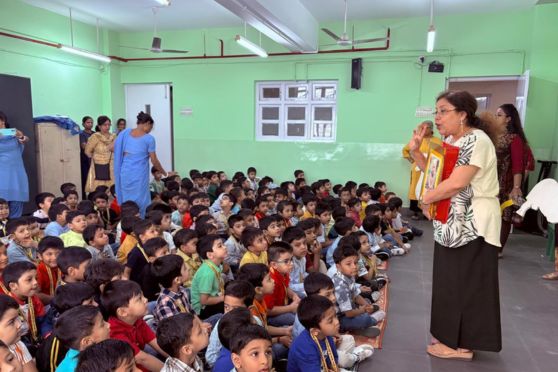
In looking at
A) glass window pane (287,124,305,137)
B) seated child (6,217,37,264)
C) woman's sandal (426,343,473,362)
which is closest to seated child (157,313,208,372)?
woman's sandal (426,343,473,362)

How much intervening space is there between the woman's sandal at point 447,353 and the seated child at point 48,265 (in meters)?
2.50

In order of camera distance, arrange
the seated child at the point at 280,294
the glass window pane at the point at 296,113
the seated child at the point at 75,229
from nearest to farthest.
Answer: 1. the seated child at the point at 280,294
2. the seated child at the point at 75,229
3. the glass window pane at the point at 296,113

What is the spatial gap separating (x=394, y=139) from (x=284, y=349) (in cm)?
554

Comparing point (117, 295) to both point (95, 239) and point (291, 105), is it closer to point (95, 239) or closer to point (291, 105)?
point (95, 239)

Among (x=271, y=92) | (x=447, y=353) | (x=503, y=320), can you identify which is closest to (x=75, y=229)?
(x=447, y=353)

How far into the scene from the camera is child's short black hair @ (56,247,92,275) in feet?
8.44

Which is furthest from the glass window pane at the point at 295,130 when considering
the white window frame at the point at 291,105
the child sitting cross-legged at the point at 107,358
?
the child sitting cross-legged at the point at 107,358

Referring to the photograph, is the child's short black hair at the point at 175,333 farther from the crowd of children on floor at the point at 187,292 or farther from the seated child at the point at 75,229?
the seated child at the point at 75,229

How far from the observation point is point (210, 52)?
8.00m

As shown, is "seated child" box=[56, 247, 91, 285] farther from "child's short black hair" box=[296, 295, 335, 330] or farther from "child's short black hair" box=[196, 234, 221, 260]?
"child's short black hair" box=[296, 295, 335, 330]

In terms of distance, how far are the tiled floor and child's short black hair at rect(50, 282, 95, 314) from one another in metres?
1.59

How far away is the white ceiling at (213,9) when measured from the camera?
6.10m

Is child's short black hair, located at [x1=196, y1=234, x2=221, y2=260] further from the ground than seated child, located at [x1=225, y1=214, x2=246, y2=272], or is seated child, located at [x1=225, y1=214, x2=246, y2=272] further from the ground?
child's short black hair, located at [x1=196, y1=234, x2=221, y2=260]

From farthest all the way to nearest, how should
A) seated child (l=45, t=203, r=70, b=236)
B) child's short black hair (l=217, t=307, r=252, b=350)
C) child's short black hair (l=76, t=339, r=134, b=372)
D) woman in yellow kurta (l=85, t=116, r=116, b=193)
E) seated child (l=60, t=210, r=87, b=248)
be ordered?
1. woman in yellow kurta (l=85, t=116, r=116, b=193)
2. seated child (l=45, t=203, r=70, b=236)
3. seated child (l=60, t=210, r=87, b=248)
4. child's short black hair (l=217, t=307, r=252, b=350)
5. child's short black hair (l=76, t=339, r=134, b=372)
